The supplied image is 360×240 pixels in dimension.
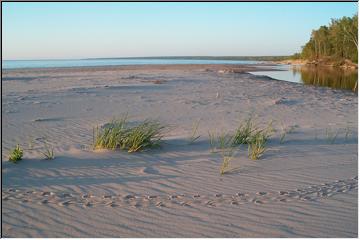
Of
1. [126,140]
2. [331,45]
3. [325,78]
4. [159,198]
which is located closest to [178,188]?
[159,198]

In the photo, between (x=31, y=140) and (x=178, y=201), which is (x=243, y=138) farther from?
(x=31, y=140)

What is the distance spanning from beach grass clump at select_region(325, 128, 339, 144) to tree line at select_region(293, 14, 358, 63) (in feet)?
133

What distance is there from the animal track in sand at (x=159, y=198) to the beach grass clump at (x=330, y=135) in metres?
2.76

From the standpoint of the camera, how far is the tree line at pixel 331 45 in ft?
156

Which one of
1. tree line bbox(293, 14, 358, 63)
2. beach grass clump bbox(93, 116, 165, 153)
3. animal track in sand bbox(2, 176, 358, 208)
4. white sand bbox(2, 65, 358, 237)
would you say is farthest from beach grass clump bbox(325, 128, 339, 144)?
tree line bbox(293, 14, 358, 63)

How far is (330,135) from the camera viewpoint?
7590 millimetres

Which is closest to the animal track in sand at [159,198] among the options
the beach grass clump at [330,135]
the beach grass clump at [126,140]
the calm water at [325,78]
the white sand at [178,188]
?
the white sand at [178,188]

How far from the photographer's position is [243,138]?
6.59 meters

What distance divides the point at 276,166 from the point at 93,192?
2.84 meters

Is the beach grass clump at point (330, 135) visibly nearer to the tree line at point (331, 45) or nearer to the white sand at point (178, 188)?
the white sand at point (178, 188)

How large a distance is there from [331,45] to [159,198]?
62.7 metres

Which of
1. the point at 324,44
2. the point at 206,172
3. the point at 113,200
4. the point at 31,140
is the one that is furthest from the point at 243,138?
the point at 324,44

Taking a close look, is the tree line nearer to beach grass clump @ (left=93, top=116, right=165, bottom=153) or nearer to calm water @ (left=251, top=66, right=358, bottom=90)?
calm water @ (left=251, top=66, right=358, bottom=90)

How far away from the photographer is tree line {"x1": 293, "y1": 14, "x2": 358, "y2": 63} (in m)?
47.5
